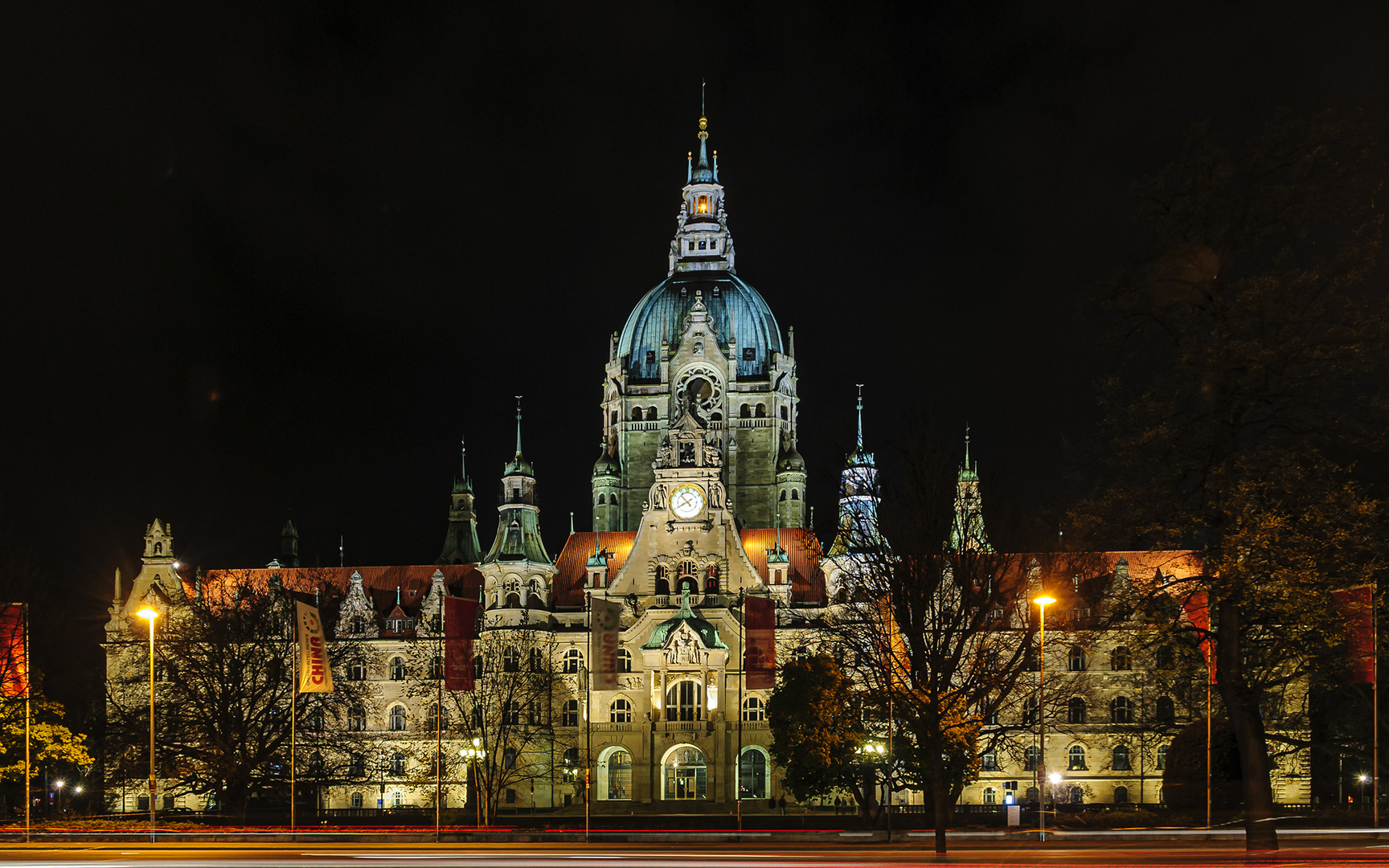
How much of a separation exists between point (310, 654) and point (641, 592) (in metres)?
51.3

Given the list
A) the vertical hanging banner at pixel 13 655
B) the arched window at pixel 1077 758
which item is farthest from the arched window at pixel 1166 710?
the vertical hanging banner at pixel 13 655

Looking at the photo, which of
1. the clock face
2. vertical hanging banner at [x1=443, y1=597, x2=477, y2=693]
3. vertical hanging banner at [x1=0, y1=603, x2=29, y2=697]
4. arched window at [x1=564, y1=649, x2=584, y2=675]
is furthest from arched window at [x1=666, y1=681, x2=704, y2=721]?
vertical hanging banner at [x1=0, y1=603, x2=29, y2=697]

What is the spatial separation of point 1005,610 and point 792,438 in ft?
239

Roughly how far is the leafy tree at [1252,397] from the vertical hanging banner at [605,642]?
48518 mm

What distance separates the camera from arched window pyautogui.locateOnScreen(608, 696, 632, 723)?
329 ft

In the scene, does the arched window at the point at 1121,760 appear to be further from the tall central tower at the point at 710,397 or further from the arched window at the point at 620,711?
the tall central tower at the point at 710,397

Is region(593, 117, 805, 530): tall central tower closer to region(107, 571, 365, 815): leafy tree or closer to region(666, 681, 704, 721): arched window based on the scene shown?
region(666, 681, 704, 721): arched window

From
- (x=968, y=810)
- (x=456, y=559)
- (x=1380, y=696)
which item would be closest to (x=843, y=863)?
(x=968, y=810)

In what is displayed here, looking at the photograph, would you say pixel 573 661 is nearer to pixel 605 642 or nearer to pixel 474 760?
pixel 605 642

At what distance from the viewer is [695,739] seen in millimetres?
96375

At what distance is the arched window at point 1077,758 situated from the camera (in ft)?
319

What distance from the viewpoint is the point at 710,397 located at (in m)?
125

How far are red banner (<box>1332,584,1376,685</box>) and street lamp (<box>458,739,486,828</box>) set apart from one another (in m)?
42.4

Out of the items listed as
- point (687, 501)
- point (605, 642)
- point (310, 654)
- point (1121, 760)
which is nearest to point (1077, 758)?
point (1121, 760)
